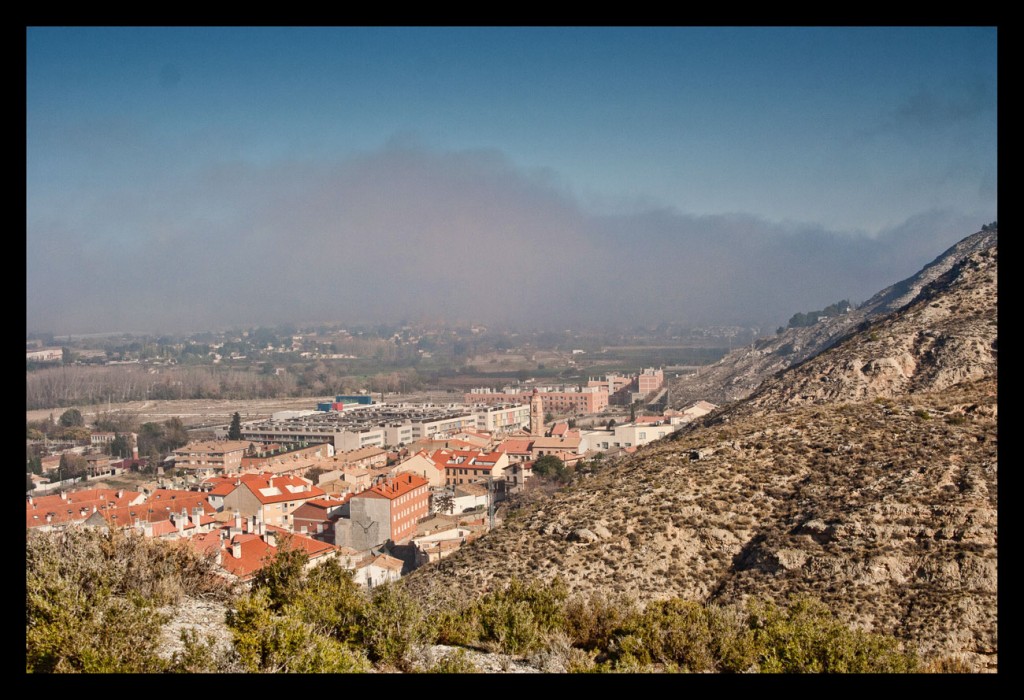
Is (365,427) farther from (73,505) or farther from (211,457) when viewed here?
(73,505)

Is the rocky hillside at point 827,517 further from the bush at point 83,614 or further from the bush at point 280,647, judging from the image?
the bush at point 280,647

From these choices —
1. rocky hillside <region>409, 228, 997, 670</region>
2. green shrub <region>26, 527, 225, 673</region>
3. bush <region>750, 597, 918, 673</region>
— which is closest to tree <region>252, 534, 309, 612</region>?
green shrub <region>26, 527, 225, 673</region>

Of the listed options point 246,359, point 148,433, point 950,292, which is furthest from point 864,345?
point 246,359

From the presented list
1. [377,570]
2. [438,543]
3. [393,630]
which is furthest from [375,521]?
[393,630]

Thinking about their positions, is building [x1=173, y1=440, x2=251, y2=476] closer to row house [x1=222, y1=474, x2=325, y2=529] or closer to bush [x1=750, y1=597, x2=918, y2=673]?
row house [x1=222, y1=474, x2=325, y2=529]

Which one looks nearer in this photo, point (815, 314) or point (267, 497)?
point (267, 497)

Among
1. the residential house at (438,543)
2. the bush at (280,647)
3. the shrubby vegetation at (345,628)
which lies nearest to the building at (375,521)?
the residential house at (438,543)
